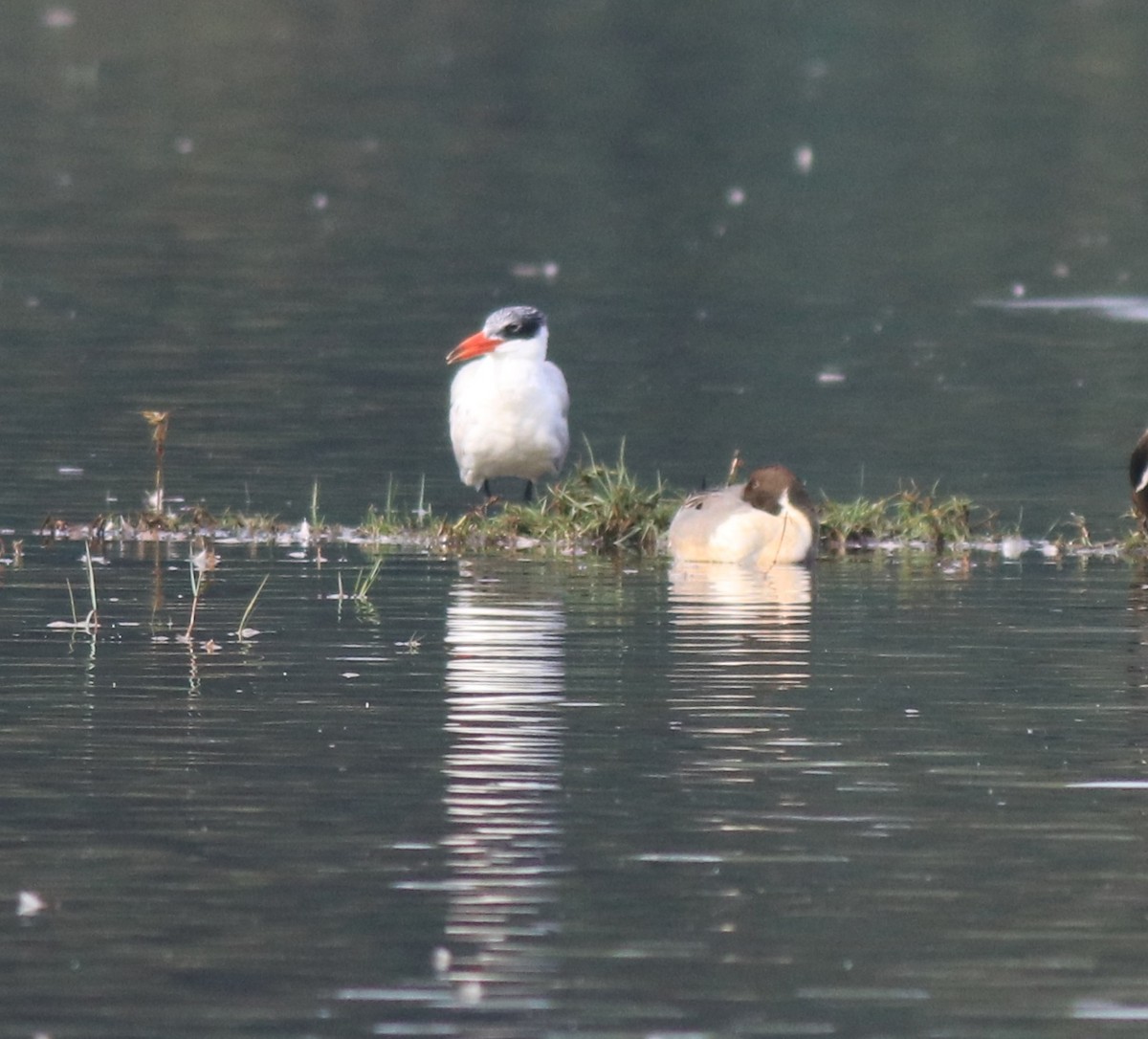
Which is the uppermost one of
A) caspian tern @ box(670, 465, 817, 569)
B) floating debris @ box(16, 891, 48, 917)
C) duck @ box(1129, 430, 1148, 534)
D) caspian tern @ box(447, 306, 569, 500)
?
caspian tern @ box(447, 306, 569, 500)

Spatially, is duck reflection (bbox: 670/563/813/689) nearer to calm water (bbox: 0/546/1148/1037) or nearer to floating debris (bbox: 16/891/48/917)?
calm water (bbox: 0/546/1148/1037)

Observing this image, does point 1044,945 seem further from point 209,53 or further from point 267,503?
point 209,53

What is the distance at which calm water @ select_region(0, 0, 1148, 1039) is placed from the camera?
746cm

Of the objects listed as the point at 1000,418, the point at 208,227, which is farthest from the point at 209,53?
the point at 1000,418

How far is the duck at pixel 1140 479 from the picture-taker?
14.1 meters

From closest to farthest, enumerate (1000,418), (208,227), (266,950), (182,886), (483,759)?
(266,950) < (182,886) < (483,759) < (1000,418) < (208,227)

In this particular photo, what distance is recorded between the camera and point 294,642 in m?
11.4

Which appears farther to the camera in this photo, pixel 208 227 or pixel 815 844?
pixel 208 227

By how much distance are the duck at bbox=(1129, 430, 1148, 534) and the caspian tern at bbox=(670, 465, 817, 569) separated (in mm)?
1545

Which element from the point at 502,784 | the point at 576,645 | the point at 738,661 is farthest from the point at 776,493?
the point at 502,784

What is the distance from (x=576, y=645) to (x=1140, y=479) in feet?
12.4

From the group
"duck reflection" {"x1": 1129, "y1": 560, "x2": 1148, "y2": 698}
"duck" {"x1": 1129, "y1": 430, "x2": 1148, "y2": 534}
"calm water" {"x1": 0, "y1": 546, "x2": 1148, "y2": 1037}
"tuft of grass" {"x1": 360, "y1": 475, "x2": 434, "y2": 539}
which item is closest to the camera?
"calm water" {"x1": 0, "y1": 546, "x2": 1148, "y2": 1037}

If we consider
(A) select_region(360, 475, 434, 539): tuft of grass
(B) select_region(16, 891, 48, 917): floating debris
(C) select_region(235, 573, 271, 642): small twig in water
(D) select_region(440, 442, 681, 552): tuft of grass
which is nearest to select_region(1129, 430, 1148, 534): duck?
(D) select_region(440, 442, 681, 552): tuft of grass

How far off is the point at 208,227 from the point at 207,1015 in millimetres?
21878
